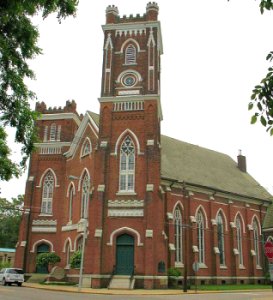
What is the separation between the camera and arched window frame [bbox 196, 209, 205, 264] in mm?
40344

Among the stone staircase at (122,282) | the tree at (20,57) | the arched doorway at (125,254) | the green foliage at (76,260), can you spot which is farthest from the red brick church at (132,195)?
the tree at (20,57)

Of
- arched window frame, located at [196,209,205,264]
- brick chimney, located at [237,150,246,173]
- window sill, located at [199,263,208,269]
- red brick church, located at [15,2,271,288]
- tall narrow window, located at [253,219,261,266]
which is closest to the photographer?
red brick church, located at [15,2,271,288]

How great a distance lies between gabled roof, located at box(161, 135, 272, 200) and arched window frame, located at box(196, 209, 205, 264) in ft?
10.3

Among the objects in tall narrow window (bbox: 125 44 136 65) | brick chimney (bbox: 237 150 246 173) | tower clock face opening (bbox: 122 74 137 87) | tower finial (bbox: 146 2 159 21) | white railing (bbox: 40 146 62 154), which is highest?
tower finial (bbox: 146 2 159 21)

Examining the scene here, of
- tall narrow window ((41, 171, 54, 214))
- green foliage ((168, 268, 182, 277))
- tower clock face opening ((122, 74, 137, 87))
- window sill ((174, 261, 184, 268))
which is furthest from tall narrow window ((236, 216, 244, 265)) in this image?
tall narrow window ((41, 171, 54, 214))

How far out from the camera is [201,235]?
4119 cm

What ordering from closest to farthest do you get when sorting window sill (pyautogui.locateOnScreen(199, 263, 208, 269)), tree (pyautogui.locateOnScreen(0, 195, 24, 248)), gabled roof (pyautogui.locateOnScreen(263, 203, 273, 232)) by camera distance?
window sill (pyautogui.locateOnScreen(199, 263, 208, 269)) < gabled roof (pyautogui.locateOnScreen(263, 203, 273, 232)) < tree (pyautogui.locateOnScreen(0, 195, 24, 248))

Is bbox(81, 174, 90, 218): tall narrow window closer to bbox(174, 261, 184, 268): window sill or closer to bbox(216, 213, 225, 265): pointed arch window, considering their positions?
bbox(174, 261, 184, 268): window sill

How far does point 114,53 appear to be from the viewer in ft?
125

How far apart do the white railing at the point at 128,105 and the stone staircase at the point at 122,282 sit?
13383mm

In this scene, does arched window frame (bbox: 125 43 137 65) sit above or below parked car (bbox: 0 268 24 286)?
above

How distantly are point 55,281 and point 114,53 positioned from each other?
2011 centimetres

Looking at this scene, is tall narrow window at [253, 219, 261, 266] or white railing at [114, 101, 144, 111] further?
tall narrow window at [253, 219, 261, 266]

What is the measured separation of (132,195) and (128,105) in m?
7.61
